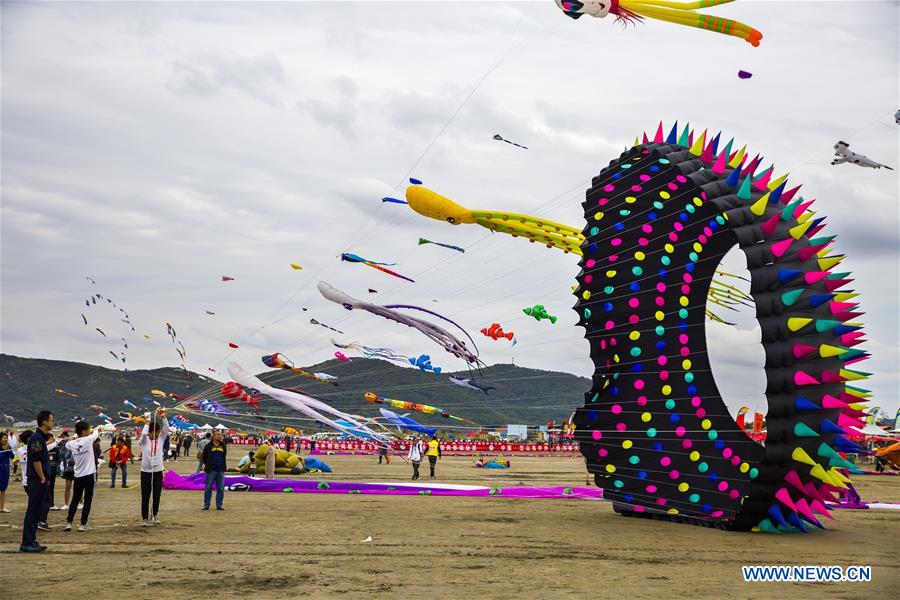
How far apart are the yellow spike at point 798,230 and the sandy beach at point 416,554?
5111 millimetres

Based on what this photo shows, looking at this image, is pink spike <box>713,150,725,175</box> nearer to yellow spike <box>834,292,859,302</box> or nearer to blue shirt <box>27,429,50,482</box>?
yellow spike <box>834,292,859,302</box>

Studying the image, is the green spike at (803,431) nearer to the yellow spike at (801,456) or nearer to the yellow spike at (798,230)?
the yellow spike at (801,456)

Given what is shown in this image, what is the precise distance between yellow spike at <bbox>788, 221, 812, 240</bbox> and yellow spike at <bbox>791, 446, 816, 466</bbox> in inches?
141

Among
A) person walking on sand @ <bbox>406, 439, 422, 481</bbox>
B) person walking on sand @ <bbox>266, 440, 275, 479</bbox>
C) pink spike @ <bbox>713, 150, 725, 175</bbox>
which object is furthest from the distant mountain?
pink spike @ <bbox>713, 150, 725, 175</bbox>

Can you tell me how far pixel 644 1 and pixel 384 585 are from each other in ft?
30.9

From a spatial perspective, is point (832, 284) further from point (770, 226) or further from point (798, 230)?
point (770, 226)

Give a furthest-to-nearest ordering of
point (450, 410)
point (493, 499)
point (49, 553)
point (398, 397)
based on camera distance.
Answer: point (398, 397), point (450, 410), point (493, 499), point (49, 553)

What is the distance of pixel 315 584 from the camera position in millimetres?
9703

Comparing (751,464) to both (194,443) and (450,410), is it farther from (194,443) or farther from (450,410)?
(450,410)

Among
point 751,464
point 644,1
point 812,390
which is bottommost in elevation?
point 751,464

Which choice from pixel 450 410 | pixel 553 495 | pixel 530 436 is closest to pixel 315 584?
pixel 553 495

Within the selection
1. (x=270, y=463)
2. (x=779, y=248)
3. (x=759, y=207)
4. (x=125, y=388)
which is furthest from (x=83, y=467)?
(x=125, y=388)

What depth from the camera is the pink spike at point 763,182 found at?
606 inches

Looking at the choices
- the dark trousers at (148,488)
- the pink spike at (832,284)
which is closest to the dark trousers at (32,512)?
the dark trousers at (148,488)
